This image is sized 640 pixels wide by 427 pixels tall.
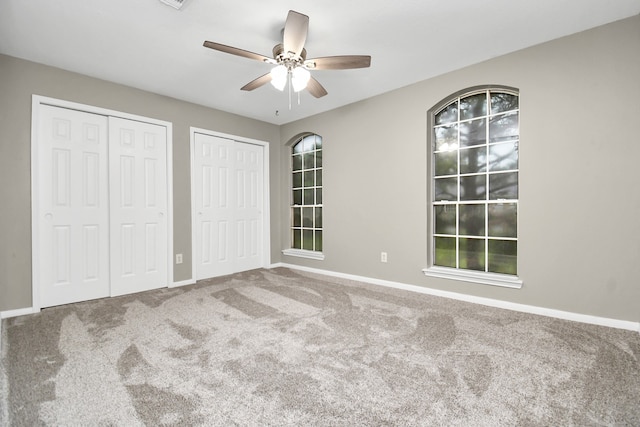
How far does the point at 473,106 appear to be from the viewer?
10.4 feet

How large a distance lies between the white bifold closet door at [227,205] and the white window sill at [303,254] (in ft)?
1.44

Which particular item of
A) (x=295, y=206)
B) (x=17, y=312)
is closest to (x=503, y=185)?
(x=295, y=206)

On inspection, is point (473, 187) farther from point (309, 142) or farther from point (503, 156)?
point (309, 142)

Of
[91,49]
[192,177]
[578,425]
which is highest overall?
[91,49]

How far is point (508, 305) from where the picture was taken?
2.84 metres

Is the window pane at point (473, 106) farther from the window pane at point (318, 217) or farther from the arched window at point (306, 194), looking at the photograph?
the window pane at point (318, 217)

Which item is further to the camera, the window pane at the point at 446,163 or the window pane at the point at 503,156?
the window pane at the point at 446,163

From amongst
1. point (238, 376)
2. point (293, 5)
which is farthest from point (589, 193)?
point (238, 376)

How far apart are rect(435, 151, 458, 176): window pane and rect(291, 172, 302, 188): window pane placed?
7.53 ft

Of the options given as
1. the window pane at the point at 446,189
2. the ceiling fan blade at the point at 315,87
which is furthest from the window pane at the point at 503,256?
the ceiling fan blade at the point at 315,87

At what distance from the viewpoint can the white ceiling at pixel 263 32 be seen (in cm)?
214

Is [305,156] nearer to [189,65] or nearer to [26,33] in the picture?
[189,65]

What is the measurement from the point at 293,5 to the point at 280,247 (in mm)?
3706

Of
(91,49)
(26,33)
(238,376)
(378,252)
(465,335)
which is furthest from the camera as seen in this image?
(378,252)
